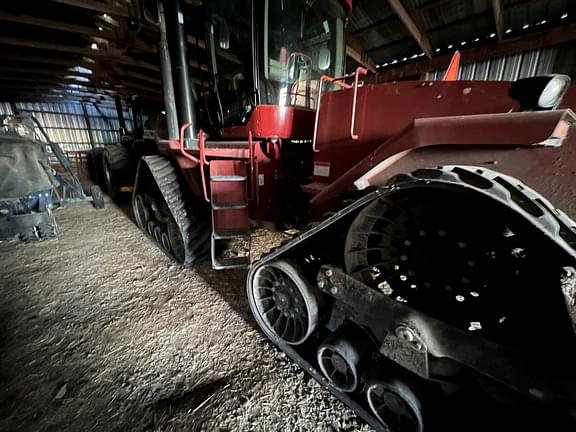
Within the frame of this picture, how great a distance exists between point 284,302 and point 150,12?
2.91 m

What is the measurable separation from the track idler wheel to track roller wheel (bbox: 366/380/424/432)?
113 mm

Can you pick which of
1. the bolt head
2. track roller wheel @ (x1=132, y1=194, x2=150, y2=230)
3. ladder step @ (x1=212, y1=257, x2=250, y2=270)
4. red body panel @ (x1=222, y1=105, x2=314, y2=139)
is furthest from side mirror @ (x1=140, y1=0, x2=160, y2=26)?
the bolt head

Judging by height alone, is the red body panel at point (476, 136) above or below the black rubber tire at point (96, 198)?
above

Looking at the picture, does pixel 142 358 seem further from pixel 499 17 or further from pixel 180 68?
pixel 499 17

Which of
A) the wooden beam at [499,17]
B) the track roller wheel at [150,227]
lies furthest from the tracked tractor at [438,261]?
the wooden beam at [499,17]

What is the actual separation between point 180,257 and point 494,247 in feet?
8.88

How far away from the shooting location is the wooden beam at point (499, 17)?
4.05 m

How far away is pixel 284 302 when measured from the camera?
62.0 inches

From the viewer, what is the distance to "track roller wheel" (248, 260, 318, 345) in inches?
56.1

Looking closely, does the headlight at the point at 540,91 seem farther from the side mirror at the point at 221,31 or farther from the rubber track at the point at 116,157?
the rubber track at the point at 116,157

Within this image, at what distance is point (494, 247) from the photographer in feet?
3.06

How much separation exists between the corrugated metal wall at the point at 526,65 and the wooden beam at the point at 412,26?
115 cm

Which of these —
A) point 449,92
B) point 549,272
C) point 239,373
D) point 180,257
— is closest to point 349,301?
point 549,272

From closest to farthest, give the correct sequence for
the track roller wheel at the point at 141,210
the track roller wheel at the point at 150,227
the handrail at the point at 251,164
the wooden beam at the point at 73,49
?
1. the handrail at the point at 251,164
2. the track roller wheel at the point at 150,227
3. the track roller wheel at the point at 141,210
4. the wooden beam at the point at 73,49
